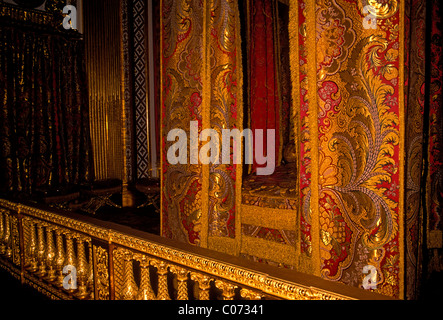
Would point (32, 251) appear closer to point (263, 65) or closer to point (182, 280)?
Result: point (182, 280)

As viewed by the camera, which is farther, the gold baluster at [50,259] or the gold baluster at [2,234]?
the gold baluster at [2,234]

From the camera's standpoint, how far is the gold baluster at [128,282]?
1470mm

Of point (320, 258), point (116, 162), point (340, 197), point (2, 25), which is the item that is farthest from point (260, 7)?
point (2, 25)

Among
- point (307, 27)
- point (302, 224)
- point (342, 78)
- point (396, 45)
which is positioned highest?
point (307, 27)

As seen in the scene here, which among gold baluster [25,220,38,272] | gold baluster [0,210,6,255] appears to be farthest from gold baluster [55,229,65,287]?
gold baluster [0,210,6,255]

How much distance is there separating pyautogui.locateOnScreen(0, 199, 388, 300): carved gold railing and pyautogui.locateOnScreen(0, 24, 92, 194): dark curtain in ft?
8.80

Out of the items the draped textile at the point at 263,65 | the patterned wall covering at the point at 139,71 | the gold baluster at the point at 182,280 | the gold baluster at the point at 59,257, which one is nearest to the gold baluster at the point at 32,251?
the gold baluster at the point at 59,257

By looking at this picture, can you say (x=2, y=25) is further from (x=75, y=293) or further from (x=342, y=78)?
(x=342, y=78)

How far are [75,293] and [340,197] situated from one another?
5.37 feet

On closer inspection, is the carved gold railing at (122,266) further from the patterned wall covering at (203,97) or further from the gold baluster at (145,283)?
the patterned wall covering at (203,97)

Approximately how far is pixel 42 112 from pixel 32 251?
393 cm

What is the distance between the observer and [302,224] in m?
1.92

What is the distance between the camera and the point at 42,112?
5293 millimetres

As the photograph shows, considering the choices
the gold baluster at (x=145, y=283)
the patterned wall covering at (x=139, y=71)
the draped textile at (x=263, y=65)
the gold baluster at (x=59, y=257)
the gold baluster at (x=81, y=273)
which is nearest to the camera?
the gold baluster at (x=145, y=283)
